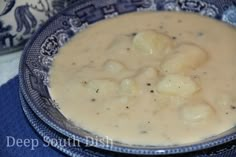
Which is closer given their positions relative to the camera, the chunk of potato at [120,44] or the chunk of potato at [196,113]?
the chunk of potato at [196,113]

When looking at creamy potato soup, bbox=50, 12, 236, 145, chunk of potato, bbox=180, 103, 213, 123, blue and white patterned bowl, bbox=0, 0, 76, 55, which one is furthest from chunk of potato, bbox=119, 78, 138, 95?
blue and white patterned bowl, bbox=0, 0, 76, 55

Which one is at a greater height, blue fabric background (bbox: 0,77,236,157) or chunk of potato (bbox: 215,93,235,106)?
chunk of potato (bbox: 215,93,235,106)

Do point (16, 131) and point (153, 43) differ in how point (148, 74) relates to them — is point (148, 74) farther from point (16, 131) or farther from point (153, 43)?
point (16, 131)

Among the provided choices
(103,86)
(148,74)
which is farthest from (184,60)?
(103,86)

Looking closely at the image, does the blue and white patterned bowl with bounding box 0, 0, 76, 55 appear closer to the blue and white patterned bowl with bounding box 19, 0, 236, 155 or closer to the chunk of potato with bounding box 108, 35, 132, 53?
the blue and white patterned bowl with bounding box 19, 0, 236, 155

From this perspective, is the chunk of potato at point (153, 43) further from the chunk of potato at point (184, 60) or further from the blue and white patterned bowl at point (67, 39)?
the blue and white patterned bowl at point (67, 39)

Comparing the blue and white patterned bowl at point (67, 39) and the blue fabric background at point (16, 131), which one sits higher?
the blue and white patterned bowl at point (67, 39)

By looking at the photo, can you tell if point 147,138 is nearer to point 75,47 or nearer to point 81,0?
point 75,47

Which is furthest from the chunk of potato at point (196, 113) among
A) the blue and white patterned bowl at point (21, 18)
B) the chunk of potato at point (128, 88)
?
the blue and white patterned bowl at point (21, 18)
